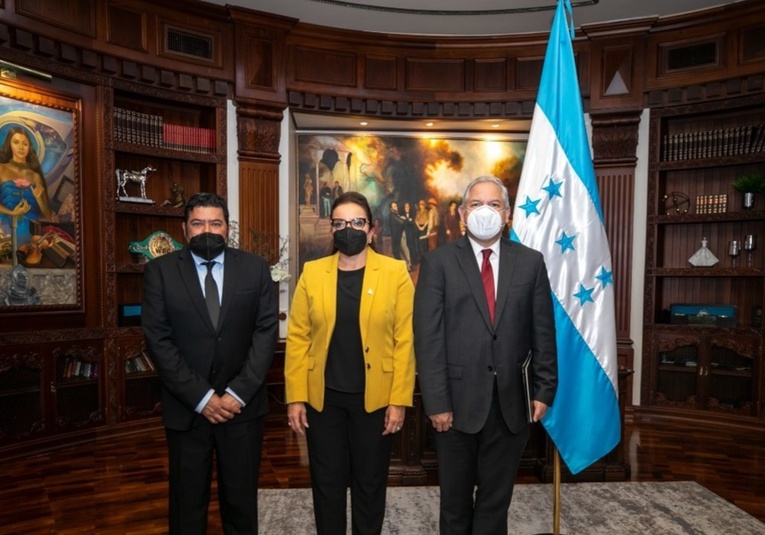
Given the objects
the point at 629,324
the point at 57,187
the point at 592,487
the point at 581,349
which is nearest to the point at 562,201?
the point at 581,349

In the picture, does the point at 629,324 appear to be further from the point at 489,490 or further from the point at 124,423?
the point at 124,423

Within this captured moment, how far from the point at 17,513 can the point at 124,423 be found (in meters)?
1.60

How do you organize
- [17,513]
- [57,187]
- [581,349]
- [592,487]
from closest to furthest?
[581,349] < [17,513] < [592,487] < [57,187]

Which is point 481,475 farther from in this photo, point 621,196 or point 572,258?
point 621,196

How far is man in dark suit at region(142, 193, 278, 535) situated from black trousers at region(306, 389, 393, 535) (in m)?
0.29

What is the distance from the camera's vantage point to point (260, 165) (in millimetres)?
5387

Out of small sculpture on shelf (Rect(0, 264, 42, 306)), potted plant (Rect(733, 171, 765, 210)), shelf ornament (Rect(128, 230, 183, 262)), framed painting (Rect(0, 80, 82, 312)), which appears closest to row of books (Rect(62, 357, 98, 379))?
framed painting (Rect(0, 80, 82, 312))

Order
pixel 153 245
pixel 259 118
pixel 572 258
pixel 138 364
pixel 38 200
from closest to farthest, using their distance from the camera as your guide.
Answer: pixel 572 258, pixel 38 200, pixel 138 364, pixel 153 245, pixel 259 118

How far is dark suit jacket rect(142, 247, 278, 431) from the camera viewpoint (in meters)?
2.17

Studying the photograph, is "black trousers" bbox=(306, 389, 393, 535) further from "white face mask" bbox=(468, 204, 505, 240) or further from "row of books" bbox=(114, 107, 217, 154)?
"row of books" bbox=(114, 107, 217, 154)

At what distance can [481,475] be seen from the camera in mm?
2137

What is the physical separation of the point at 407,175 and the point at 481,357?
436 cm

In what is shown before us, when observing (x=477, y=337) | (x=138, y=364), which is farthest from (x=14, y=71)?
(x=477, y=337)

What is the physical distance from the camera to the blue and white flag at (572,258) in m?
2.64
